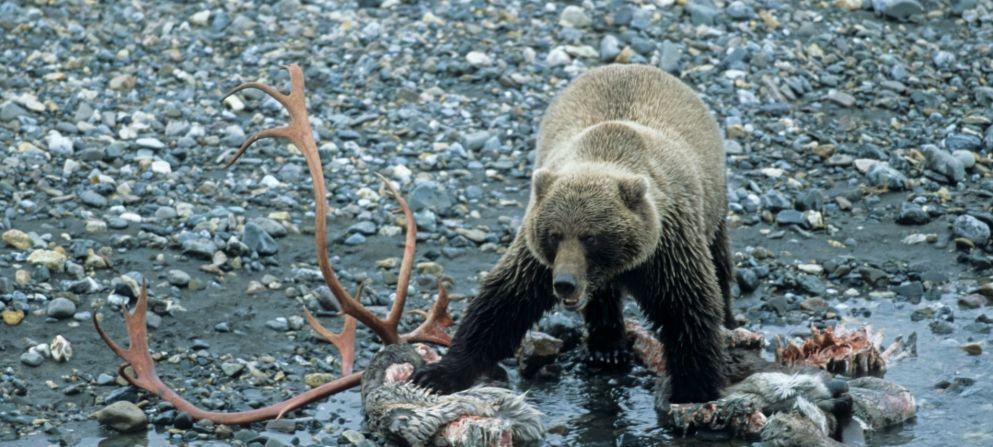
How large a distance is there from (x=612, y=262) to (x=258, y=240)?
298cm

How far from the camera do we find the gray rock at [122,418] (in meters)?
6.48

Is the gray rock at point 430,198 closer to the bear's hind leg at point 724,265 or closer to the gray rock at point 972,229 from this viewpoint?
the bear's hind leg at point 724,265

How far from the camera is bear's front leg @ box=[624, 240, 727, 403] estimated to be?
22.1ft

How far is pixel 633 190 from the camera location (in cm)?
650

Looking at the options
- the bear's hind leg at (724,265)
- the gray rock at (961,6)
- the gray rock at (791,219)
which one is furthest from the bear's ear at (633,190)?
the gray rock at (961,6)

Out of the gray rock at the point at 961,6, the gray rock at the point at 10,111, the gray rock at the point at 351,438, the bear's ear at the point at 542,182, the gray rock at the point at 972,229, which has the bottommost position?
the gray rock at the point at 972,229

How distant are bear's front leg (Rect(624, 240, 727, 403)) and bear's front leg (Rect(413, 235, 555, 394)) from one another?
0.47 metres

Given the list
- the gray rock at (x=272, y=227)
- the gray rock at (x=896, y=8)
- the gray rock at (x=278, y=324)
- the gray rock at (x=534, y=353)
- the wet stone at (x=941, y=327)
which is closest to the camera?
the gray rock at (x=534, y=353)

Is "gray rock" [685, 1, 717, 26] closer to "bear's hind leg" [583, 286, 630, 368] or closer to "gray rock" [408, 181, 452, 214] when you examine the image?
"gray rock" [408, 181, 452, 214]

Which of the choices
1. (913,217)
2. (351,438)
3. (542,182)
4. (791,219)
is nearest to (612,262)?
(542,182)

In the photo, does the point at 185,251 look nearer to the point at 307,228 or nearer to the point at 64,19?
the point at 307,228

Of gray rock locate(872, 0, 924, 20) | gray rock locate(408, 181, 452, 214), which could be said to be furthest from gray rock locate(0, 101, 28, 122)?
gray rock locate(872, 0, 924, 20)

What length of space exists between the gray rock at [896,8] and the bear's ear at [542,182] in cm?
682

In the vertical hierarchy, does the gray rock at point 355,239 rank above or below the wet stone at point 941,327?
above
